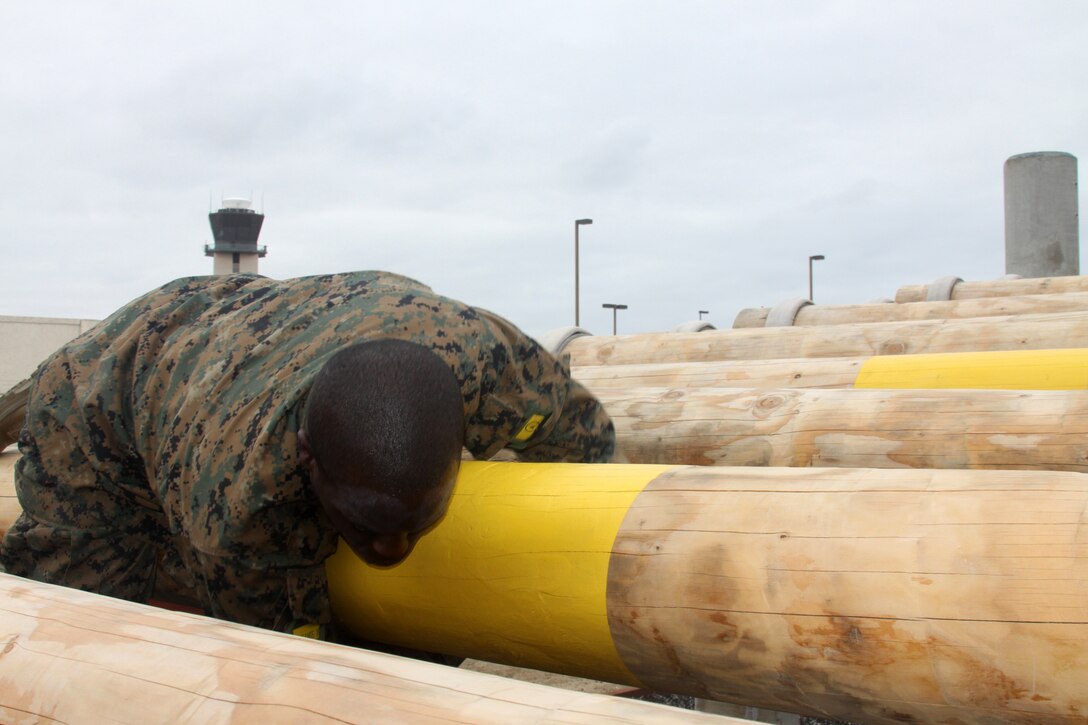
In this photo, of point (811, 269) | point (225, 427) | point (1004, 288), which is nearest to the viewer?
point (225, 427)

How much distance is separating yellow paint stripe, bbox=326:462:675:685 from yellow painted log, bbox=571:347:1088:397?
1495 millimetres

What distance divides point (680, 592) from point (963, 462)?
3.87 ft

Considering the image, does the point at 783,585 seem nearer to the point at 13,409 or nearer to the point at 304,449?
the point at 304,449

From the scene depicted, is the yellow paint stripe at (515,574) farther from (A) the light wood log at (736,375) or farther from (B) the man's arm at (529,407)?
(A) the light wood log at (736,375)

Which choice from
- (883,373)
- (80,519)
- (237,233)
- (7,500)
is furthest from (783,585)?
(237,233)

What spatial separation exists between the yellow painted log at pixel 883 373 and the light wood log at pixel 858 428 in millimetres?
357

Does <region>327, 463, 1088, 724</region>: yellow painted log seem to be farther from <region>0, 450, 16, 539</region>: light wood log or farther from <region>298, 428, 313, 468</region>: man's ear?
<region>0, 450, 16, 539</region>: light wood log

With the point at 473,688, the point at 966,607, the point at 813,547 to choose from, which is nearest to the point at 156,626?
the point at 473,688

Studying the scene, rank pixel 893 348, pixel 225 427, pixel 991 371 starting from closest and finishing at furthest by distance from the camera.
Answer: pixel 225 427
pixel 991 371
pixel 893 348

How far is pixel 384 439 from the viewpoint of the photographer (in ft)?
5.08

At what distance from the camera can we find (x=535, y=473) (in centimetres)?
190

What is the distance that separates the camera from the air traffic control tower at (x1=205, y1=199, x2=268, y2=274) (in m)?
31.6

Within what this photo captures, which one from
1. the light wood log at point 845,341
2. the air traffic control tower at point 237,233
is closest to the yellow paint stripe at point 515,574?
the light wood log at point 845,341

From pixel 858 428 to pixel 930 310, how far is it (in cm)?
271
